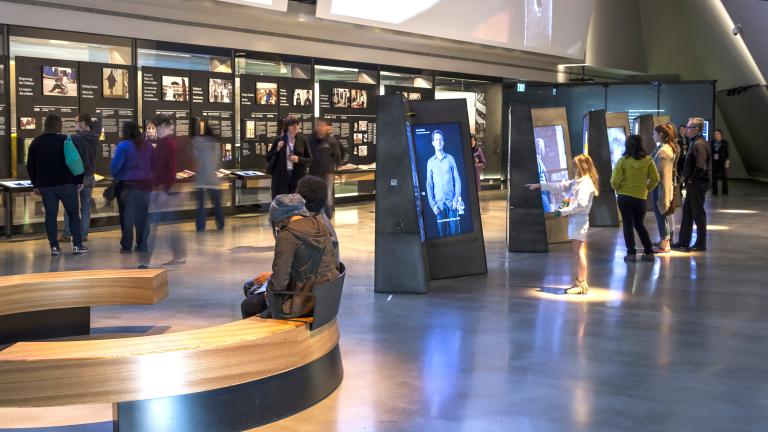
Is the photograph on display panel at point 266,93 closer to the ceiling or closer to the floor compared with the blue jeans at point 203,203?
closer to the ceiling

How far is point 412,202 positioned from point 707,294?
3271 millimetres

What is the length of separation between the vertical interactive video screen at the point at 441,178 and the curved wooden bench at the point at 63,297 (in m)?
3.84

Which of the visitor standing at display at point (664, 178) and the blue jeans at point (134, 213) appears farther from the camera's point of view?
the visitor standing at display at point (664, 178)

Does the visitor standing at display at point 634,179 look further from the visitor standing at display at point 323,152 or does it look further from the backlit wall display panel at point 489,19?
the backlit wall display panel at point 489,19

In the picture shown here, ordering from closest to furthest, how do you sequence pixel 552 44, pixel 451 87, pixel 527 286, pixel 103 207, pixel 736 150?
pixel 527 286 < pixel 103 207 < pixel 451 87 < pixel 552 44 < pixel 736 150

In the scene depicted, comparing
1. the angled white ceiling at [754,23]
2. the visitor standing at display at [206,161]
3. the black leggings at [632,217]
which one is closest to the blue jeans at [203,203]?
the visitor standing at display at [206,161]

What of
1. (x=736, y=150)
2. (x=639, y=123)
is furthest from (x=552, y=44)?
(x=736, y=150)

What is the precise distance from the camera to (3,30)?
13531 millimetres

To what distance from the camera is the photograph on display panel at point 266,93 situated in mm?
18328

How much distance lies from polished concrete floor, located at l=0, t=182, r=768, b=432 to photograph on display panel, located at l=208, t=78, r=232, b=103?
4725mm

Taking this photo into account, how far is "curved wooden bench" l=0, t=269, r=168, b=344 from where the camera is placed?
697cm

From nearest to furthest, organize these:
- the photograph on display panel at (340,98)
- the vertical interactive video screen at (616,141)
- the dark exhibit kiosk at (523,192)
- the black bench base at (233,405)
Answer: the black bench base at (233,405) → the dark exhibit kiosk at (523,192) → the vertical interactive video screen at (616,141) → the photograph on display panel at (340,98)

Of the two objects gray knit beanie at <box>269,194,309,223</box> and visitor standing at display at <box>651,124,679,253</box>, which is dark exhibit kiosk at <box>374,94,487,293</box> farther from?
gray knit beanie at <box>269,194,309,223</box>

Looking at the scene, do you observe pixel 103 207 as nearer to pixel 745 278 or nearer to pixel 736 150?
pixel 745 278
